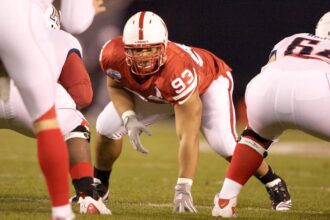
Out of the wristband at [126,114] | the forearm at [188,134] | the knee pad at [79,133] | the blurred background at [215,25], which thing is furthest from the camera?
the blurred background at [215,25]

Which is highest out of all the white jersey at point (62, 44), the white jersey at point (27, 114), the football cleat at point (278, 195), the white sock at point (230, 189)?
the white jersey at point (62, 44)

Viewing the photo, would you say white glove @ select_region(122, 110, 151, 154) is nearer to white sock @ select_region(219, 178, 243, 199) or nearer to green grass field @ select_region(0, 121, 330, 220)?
green grass field @ select_region(0, 121, 330, 220)

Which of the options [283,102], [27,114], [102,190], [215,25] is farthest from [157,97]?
[215,25]

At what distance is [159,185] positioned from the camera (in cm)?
555

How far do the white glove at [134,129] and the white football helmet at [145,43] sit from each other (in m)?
0.23

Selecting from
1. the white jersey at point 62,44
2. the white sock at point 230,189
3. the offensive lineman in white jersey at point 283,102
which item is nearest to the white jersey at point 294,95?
the offensive lineman in white jersey at point 283,102

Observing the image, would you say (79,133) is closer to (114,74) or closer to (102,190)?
(114,74)

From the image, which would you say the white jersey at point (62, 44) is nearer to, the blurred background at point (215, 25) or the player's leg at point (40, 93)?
the player's leg at point (40, 93)

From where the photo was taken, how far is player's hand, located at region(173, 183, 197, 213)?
397 cm

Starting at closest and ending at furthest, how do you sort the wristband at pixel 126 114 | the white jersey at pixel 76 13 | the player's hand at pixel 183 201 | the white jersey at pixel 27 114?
the white jersey at pixel 76 13 < the white jersey at pixel 27 114 < the player's hand at pixel 183 201 < the wristband at pixel 126 114

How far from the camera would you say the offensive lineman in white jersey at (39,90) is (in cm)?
288

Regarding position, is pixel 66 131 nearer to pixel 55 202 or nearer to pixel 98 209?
pixel 98 209

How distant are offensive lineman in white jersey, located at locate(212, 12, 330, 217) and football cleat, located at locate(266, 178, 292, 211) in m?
0.65

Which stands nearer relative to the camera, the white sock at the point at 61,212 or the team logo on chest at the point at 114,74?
the white sock at the point at 61,212
